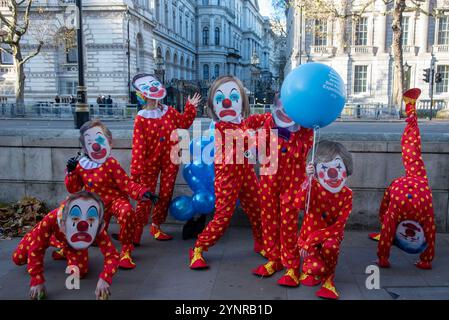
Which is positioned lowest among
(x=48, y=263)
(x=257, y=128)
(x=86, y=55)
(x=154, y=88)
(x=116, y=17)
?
(x=48, y=263)

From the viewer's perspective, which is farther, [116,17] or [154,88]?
[116,17]

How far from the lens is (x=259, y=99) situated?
55.0 meters

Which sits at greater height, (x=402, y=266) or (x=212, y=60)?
(x=212, y=60)

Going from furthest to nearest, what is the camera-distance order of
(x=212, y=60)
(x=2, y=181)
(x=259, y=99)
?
(x=212, y=60), (x=259, y=99), (x=2, y=181)

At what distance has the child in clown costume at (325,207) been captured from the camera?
3.75 meters

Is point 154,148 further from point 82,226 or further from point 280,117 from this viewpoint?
point 280,117

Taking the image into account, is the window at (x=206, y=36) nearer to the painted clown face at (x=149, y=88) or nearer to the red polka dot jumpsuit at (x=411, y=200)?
the painted clown face at (x=149, y=88)

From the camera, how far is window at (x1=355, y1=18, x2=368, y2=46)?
3794 centimetres

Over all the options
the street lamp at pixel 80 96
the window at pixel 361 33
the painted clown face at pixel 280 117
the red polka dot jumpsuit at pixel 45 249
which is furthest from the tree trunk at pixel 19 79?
the painted clown face at pixel 280 117

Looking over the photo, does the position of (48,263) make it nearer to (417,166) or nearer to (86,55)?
(417,166)

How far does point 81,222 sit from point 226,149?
1.53m

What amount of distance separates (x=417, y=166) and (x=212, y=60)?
72.1 m

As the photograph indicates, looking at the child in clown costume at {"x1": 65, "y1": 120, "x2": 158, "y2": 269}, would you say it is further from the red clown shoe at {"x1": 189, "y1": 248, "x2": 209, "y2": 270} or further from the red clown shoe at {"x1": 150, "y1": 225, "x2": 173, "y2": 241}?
the red clown shoe at {"x1": 150, "y1": 225, "x2": 173, "y2": 241}

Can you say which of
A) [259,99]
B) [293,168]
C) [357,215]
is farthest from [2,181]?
[259,99]
